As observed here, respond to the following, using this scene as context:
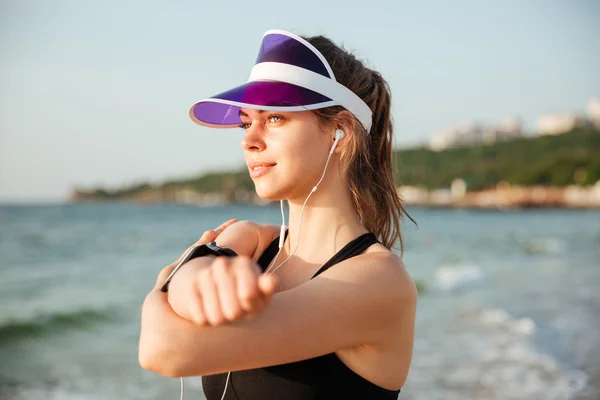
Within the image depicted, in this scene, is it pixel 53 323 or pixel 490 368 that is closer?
pixel 490 368

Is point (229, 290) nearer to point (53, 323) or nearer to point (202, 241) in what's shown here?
point (202, 241)

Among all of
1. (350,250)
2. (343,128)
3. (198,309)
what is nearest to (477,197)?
(343,128)

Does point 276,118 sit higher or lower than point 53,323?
higher

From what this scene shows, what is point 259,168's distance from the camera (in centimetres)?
173

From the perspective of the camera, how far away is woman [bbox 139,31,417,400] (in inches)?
49.4

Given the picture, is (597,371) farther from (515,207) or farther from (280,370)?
(515,207)

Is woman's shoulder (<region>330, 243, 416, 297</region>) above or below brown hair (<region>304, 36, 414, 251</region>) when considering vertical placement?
below

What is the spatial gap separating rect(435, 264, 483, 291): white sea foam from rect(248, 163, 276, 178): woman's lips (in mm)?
14421

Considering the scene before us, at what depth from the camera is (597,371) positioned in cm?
735

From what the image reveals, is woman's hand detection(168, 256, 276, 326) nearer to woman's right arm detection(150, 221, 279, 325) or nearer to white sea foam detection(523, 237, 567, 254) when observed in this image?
woman's right arm detection(150, 221, 279, 325)

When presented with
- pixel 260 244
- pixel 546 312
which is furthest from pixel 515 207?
pixel 260 244

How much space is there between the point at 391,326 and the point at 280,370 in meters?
0.30

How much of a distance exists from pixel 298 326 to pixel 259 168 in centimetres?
55

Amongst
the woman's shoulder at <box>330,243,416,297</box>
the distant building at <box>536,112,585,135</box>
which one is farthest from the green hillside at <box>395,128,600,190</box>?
the woman's shoulder at <box>330,243,416,297</box>
